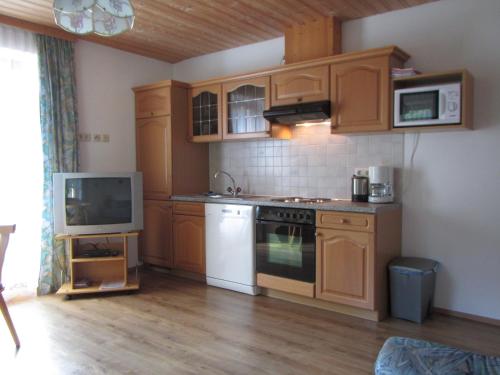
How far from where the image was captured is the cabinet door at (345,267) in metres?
2.92

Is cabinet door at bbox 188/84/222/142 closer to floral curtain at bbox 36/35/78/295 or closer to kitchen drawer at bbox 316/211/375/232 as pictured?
floral curtain at bbox 36/35/78/295

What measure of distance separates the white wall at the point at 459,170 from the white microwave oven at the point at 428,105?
33 cm

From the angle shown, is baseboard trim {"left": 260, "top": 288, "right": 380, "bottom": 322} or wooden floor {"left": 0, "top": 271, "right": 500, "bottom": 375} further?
baseboard trim {"left": 260, "top": 288, "right": 380, "bottom": 322}

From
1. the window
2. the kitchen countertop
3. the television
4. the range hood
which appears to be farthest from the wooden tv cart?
the range hood

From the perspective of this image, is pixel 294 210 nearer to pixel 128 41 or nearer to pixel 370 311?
pixel 370 311

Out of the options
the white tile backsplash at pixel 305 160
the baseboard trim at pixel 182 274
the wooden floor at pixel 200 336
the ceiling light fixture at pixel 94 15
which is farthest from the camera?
the baseboard trim at pixel 182 274

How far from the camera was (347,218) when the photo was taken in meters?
3.00

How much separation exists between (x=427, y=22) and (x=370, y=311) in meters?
2.30

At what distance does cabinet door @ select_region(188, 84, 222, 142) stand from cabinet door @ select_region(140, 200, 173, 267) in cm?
82

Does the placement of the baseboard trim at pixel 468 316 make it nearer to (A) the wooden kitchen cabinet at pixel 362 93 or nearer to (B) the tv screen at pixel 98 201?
(A) the wooden kitchen cabinet at pixel 362 93

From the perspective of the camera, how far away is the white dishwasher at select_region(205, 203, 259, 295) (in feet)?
11.6

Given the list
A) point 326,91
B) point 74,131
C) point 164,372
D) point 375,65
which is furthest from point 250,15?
point 164,372

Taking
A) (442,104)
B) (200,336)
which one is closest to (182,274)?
(200,336)

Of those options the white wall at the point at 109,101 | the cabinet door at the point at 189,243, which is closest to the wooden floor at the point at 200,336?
the cabinet door at the point at 189,243
